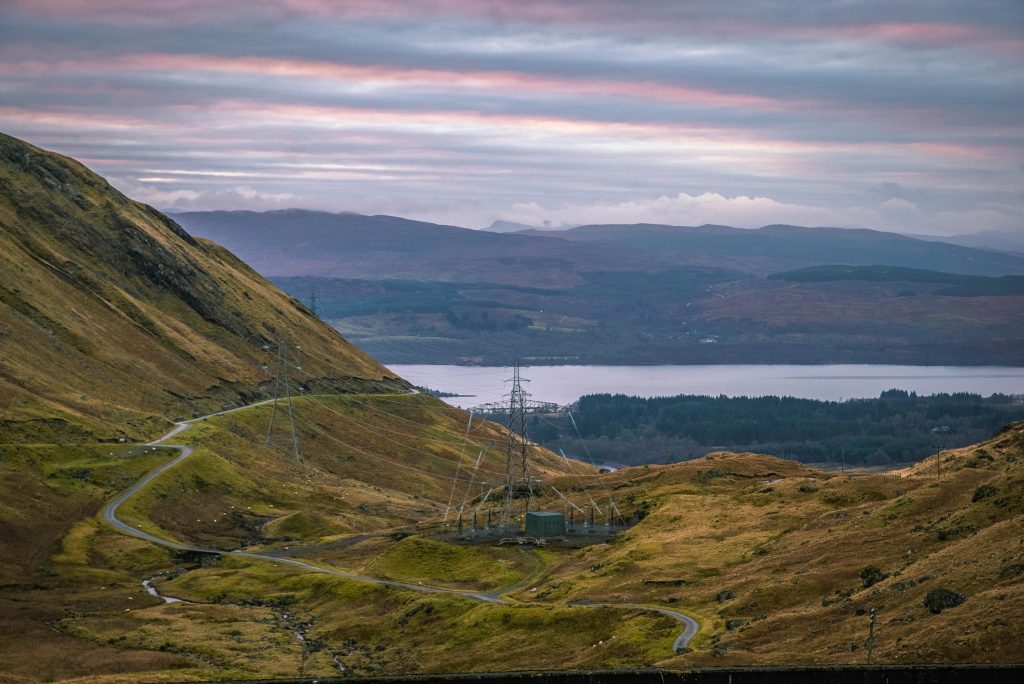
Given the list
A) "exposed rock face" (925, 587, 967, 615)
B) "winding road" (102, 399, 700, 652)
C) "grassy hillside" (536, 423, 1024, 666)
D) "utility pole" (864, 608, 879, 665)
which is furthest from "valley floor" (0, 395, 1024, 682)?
"winding road" (102, 399, 700, 652)

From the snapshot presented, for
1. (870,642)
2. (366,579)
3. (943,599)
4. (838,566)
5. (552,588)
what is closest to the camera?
(870,642)

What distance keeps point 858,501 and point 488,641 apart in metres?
64.8

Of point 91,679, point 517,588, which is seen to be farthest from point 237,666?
point 517,588

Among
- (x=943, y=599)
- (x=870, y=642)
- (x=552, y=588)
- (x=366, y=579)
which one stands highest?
(x=943, y=599)

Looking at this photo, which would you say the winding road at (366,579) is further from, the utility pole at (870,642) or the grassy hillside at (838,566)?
the utility pole at (870,642)

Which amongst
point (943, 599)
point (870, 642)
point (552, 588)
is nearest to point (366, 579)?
point (552, 588)

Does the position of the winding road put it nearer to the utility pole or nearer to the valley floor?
the valley floor

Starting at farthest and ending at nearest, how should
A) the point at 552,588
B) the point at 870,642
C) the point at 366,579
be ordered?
the point at 366,579 < the point at 552,588 < the point at 870,642

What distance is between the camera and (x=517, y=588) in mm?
148125

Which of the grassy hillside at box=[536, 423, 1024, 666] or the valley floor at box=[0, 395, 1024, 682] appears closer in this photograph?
the grassy hillside at box=[536, 423, 1024, 666]

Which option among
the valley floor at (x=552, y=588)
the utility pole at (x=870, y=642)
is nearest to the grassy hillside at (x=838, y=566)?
the valley floor at (x=552, y=588)

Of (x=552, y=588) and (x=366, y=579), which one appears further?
(x=366, y=579)

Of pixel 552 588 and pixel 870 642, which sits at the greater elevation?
pixel 870 642

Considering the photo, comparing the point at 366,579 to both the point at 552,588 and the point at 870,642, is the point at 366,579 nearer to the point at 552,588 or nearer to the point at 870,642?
the point at 552,588
